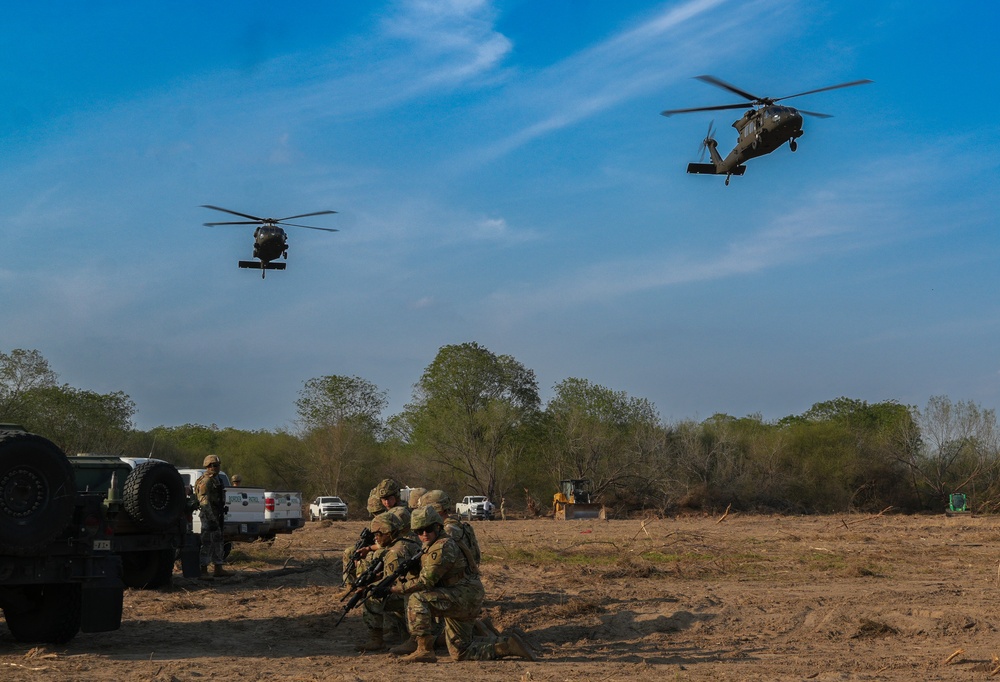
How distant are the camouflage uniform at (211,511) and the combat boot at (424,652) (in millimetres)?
7315

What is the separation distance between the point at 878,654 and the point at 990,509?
5304 centimetres

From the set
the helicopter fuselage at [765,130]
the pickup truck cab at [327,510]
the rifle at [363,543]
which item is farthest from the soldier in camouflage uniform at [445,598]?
the pickup truck cab at [327,510]

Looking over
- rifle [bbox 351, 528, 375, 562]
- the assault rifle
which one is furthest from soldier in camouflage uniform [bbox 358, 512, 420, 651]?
rifle [bbox 351, 528, 375, 562]

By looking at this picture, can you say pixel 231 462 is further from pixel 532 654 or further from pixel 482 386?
pixel 532 654

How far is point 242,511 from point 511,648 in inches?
406

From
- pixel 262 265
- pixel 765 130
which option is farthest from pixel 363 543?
pixel 262 265

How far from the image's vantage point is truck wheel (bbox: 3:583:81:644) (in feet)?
31.8

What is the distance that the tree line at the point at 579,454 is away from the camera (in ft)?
204

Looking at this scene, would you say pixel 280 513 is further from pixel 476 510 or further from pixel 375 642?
pixel 476 510

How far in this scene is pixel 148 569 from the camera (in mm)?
13695

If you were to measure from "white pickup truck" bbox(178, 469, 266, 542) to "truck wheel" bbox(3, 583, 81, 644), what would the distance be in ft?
24.8

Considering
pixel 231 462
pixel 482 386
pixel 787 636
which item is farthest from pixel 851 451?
pixel 787 636

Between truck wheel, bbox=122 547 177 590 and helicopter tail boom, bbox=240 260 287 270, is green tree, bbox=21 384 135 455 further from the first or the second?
truck wheel, bbox=122 547 177 590

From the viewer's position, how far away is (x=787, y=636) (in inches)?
410
